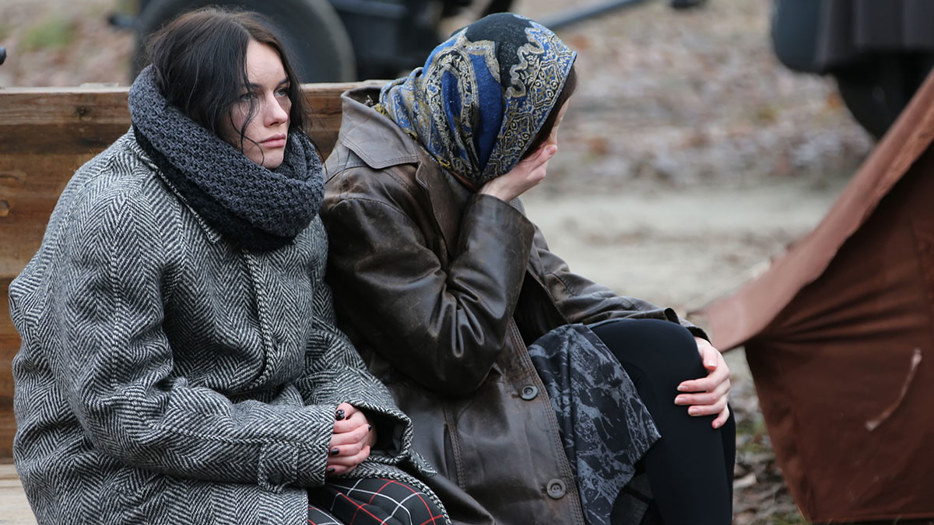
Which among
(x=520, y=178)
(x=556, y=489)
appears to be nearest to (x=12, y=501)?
(x=556, y=489)

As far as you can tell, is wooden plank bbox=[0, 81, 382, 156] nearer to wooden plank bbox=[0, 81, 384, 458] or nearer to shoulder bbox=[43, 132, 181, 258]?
wooden plank bbox=[0, 81, 384, 458]

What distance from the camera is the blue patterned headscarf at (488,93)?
7.55ft

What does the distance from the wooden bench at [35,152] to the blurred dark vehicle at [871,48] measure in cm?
441

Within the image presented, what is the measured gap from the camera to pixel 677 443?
91.7 inches

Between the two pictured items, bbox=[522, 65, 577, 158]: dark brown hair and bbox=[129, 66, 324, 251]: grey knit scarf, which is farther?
bbox=[522, 65, 577, 158]: dark brown hair

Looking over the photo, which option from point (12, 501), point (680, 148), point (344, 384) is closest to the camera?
point (344, 384)

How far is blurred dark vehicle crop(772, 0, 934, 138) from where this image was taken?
6199mm

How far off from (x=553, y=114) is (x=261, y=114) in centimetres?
62

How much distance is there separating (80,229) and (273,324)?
0.37m

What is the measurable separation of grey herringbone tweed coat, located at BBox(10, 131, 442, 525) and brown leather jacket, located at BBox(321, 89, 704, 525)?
0.54 ft

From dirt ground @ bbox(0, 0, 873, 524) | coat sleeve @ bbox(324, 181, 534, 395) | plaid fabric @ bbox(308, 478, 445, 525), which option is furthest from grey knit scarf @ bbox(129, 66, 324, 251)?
dirt ground @ bbox(0, 0, 873, 524)

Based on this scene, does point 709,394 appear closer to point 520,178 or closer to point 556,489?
point 556,489

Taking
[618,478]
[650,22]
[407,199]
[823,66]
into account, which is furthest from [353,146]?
[650,22]

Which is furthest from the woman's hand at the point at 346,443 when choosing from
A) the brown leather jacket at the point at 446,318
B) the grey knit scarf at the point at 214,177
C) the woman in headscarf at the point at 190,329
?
the grey knit scarf at the point at 214,177
